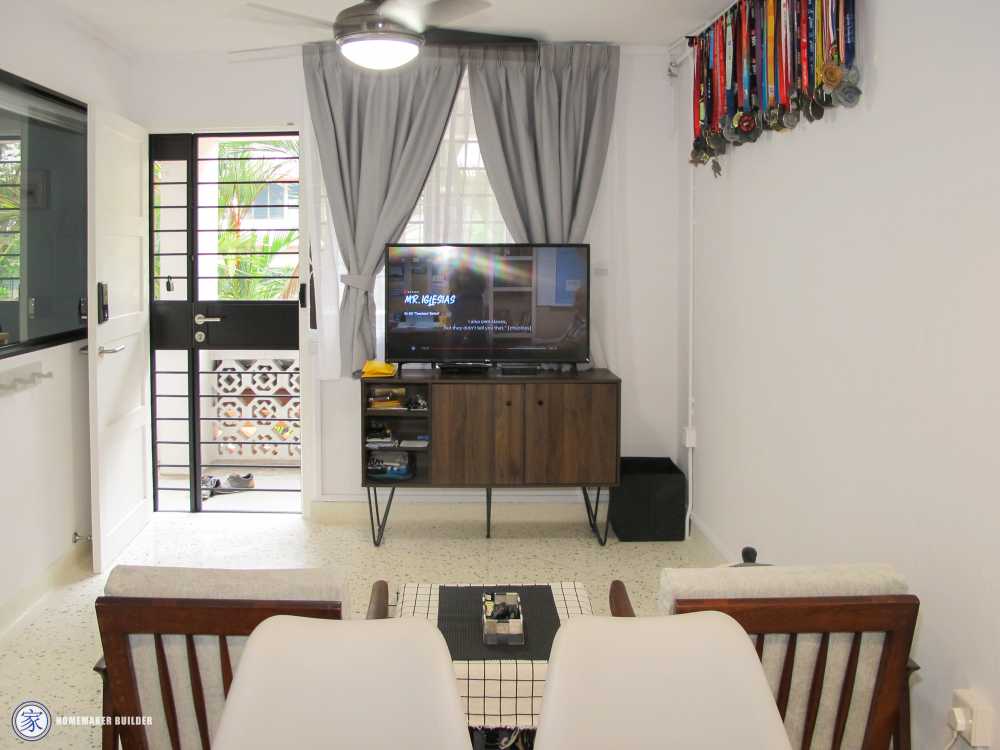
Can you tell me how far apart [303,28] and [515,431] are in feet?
6.89

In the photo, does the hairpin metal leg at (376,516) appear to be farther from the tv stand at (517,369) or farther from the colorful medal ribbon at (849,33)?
the colorful medal ribbon at (849,33)

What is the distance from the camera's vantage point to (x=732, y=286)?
4344mm

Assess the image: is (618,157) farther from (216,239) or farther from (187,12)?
(216,239)

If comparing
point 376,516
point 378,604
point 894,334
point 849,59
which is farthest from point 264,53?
point 894,334

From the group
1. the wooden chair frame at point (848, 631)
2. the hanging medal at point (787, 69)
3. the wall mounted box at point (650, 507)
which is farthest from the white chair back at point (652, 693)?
the wall mounted box at point (650, 507)

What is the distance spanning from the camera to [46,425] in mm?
4152

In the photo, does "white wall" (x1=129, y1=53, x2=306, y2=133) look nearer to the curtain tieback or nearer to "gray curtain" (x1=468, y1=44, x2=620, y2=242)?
the curtain tieback

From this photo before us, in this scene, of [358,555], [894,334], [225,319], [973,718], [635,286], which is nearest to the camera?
[973,718]

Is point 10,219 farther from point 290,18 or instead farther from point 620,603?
point 620,603

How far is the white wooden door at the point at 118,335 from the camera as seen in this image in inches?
171

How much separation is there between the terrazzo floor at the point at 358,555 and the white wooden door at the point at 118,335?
9.9 inches

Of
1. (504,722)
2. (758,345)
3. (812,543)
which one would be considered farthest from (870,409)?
(504,722)

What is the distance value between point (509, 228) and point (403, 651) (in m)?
3.62

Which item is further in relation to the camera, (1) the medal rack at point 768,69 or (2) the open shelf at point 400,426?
(2) the open shelf at point 400,426
